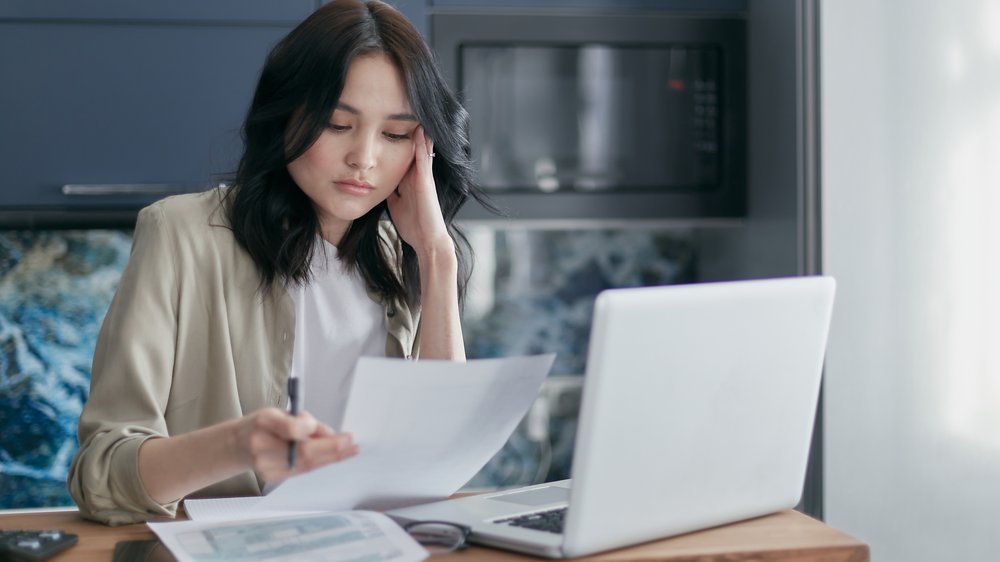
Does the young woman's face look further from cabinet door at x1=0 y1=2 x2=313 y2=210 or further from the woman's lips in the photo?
cabinet door at x1=0 y1=2 x2=313 y2=210

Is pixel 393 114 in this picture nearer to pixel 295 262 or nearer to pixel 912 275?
pixel 295 262

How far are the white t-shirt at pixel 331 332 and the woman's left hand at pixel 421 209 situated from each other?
0.09 meters

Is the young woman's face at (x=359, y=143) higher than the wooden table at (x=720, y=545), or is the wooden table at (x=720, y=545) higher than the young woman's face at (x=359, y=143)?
the young woman's face at (x=359, y=143)

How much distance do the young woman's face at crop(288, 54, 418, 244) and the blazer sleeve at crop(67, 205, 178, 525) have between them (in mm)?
188

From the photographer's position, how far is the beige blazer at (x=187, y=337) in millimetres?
1141

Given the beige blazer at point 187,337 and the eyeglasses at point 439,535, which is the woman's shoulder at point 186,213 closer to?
the beige blazer at point 187,337

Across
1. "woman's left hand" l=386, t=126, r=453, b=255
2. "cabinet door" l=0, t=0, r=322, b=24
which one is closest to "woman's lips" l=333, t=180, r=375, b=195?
"woman's left hand" l=386, t=126, r=453, b=255

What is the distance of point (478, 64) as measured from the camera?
88.1 inches

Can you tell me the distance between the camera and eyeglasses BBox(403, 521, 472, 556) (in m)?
0.93

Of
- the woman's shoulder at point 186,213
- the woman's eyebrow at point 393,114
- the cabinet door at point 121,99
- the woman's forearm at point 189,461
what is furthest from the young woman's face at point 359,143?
the cabinet door at point 121,99

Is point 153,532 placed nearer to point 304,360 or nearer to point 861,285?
point 304,360

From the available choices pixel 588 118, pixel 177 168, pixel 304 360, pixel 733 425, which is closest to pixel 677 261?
pixel 588 118

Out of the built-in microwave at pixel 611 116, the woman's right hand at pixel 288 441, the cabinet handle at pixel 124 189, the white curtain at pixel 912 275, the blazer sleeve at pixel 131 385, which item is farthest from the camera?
the built-in microwave at pixel 611 116

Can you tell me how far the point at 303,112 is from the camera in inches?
50.2
